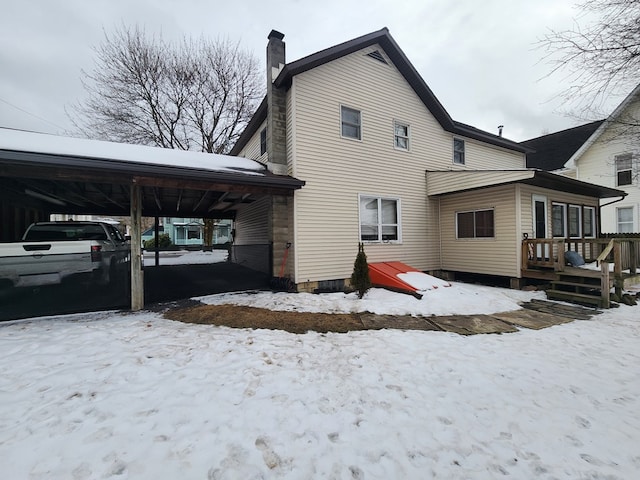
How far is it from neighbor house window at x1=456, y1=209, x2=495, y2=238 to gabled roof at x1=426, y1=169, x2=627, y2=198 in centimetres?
101

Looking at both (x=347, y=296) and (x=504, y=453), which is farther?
(x=347, y=296)

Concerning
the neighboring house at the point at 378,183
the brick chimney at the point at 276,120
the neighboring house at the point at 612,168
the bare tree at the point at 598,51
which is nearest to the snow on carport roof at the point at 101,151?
the brick chimney at the point at 276,120

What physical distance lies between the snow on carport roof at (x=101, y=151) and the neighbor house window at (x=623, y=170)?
19163 millimetres

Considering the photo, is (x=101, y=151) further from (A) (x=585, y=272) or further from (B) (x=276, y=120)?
(A) (x=585, y=272)

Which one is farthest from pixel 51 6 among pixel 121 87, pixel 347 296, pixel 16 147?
pixel 347 296

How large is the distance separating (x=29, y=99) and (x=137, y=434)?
37.2 meters

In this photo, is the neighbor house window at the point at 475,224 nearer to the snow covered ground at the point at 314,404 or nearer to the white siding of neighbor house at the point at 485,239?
the white siding of neighbor house at the point at 485,239

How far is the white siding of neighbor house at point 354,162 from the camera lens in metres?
8.22

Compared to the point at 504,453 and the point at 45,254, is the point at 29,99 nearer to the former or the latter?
the point at 45,254

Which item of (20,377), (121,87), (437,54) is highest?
(437,54)

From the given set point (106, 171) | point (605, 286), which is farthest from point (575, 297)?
point (106, 171)

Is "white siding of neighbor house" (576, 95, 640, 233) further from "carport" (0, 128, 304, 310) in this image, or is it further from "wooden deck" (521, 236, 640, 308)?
"carport" (0, 128, 304, 310)

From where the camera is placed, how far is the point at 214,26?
1794cm

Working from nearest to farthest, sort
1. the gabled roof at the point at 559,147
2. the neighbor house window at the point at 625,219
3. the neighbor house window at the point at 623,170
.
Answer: the neighbor house window at the point at 623,170 < the neighbor house window at the point at 625,219 < the gabled roof at the point at 559,147
